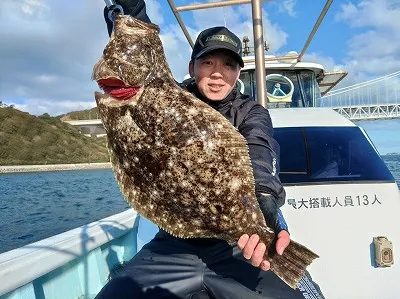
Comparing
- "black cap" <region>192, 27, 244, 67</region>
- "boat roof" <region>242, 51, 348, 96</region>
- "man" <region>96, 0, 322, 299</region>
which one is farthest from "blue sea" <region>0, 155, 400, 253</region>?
"black cap" <region>192, 27, 244, 67</region>

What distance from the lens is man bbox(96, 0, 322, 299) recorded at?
8.92 feet

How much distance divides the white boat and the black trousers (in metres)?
1.10

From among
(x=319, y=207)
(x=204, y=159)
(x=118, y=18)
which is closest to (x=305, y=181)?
(x=319, y=207)

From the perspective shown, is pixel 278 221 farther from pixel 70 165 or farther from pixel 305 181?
pixel 70 165

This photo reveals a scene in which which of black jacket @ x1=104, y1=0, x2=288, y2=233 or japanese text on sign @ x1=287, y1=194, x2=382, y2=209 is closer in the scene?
black jacket @ x1=104, y1=0, x2=288, y2=233

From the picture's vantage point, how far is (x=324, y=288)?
13.1 ft

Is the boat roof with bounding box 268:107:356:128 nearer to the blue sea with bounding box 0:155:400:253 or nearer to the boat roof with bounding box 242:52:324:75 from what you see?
the boat roof with bounding box 242:52:324:75

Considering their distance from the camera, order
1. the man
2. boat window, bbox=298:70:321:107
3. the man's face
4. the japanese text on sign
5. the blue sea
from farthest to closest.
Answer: the blue sea → boat window, bbox=298:70:321:107 → the japanese text on sign → the man's face → the man

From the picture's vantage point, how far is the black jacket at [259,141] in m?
2.38

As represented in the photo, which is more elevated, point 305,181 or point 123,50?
point 123,50

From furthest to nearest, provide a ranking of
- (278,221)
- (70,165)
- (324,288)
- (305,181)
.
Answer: (70,165)
(305,181)
(324,288)
(278,221)

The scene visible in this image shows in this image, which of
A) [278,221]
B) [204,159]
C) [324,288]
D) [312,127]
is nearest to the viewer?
[204,159]

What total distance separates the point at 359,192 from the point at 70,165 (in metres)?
68.9

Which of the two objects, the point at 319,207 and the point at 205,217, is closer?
the point at 205,217
